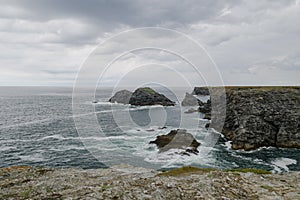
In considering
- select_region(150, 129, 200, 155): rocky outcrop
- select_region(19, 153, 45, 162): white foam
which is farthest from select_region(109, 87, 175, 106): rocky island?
select_region(19, 153, 45, 162): white foam

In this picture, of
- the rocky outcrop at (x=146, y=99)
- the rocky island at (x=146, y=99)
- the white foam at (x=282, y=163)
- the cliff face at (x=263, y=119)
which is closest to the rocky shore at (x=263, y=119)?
the cliff face at (x=263, y=119)

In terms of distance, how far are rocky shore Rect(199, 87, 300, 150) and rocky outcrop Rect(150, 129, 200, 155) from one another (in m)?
10.9

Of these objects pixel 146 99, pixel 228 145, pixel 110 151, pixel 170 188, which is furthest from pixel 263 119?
pixel 146 99

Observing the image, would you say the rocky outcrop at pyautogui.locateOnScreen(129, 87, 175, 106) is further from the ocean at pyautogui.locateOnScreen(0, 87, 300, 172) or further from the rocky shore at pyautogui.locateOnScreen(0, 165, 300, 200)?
the rocky shore at pyautogui.locateOnScreen(0, 165, 300, 200)

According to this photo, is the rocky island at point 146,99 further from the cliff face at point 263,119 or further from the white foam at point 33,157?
the white foam at point 33,157

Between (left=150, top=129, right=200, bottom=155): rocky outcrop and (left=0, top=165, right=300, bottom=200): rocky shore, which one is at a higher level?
(left=0, top=165, right=300, bottom=200): rocky shore

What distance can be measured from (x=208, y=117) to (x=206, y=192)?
90475 millimetres

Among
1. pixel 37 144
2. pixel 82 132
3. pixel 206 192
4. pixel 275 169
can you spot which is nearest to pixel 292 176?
pixel 206 192

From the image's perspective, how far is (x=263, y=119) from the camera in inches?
2625

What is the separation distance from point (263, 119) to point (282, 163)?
70.5ft

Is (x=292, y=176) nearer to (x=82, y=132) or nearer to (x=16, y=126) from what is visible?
(x=82, y=132)

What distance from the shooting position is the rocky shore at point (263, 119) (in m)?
59.9

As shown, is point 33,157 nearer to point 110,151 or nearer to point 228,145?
point 110,151

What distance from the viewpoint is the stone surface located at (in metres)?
59.9
